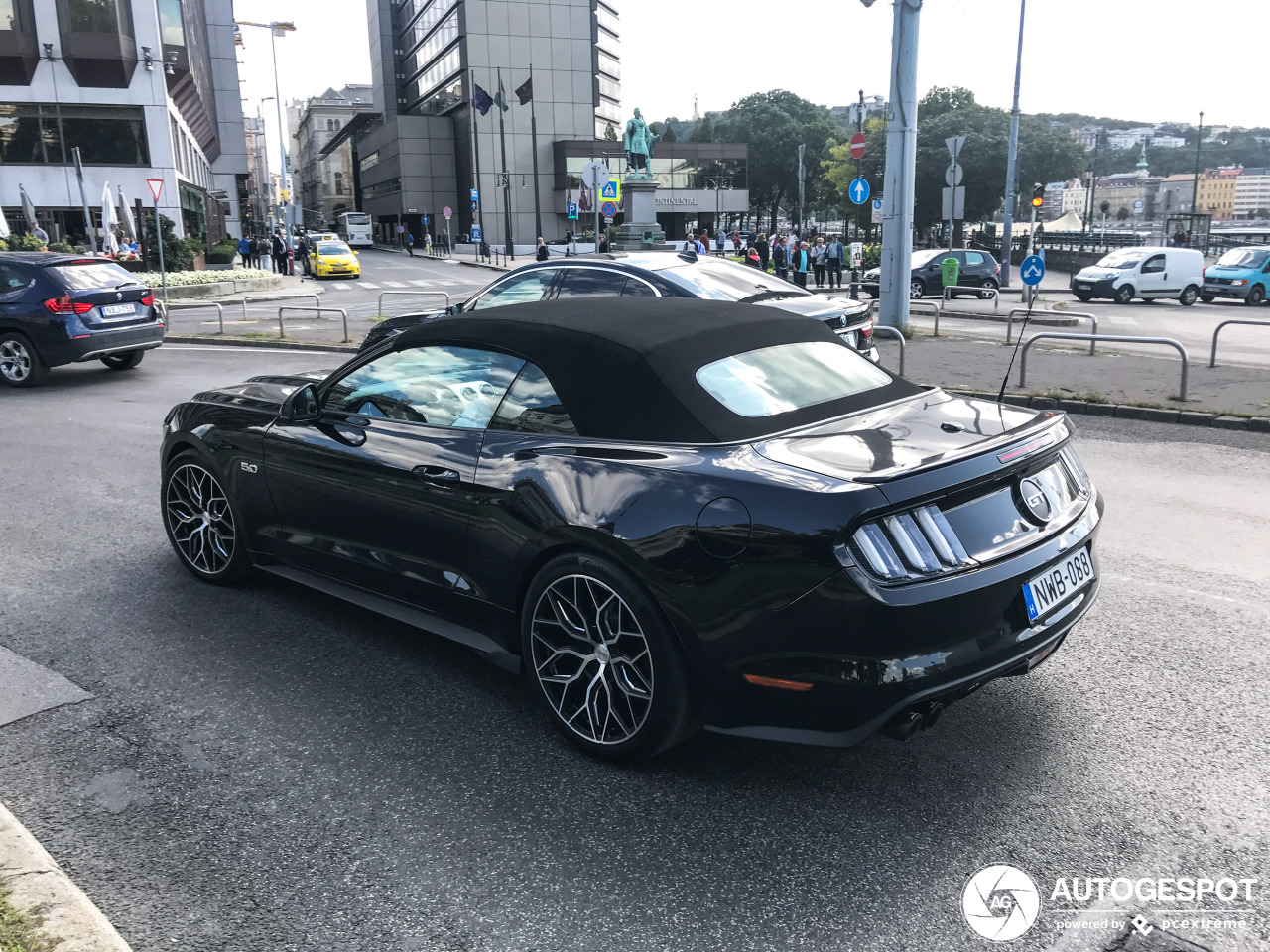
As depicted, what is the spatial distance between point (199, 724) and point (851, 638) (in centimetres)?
257

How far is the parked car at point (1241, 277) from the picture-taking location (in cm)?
2956

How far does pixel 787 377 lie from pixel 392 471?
167cm

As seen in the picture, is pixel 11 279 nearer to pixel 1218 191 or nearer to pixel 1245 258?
pixel 1245 258

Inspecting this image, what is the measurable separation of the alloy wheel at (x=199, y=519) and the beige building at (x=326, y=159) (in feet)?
450

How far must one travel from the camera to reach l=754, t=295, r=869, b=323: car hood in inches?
384

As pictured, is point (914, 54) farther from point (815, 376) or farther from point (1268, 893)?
point (1268, 893)

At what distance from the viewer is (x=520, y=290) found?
10508 mm

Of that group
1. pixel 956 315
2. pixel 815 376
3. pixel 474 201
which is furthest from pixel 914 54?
pixel 474 201

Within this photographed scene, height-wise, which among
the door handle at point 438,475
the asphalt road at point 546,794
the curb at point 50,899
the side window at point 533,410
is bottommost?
the asphalt road at point 546,794

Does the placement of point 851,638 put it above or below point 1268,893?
above

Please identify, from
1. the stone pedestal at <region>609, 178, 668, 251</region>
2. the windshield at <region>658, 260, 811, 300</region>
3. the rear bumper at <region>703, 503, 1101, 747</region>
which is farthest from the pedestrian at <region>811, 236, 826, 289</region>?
the rear bumper at <region>703, 503, 1101, 747</region>

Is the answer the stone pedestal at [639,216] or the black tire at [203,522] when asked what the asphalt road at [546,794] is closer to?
the black tire at [203,522]

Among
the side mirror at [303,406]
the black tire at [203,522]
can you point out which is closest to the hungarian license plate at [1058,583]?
the side mirror at [303,406]

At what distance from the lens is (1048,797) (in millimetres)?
3385
